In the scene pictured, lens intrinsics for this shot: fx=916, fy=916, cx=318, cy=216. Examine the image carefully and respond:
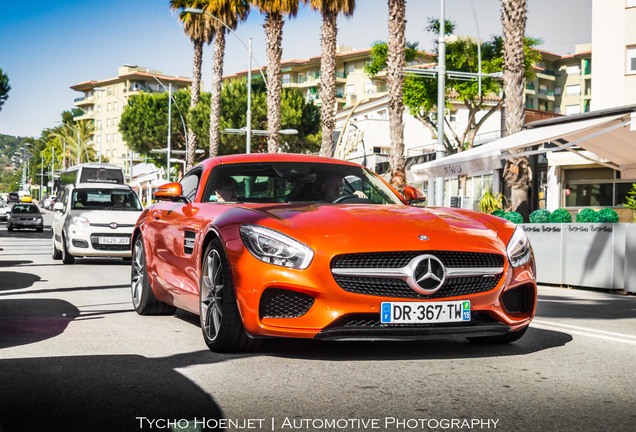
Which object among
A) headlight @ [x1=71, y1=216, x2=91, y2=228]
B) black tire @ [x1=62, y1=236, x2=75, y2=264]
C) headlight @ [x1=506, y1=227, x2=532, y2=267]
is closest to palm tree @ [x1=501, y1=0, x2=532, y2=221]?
headlight @ [x1=71, y1=216, x2=91, y2=228]

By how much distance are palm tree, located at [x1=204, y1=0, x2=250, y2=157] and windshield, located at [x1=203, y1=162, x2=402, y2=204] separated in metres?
34.8

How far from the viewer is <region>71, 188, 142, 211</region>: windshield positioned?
19.3 metres

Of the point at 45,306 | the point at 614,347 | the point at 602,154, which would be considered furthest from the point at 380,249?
the point at 602,154

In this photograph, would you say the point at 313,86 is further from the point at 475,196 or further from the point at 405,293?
the point at 405,293

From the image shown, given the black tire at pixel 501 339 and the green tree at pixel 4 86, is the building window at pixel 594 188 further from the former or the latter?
the green tree at pixel 4 86

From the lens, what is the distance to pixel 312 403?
4.68 metres

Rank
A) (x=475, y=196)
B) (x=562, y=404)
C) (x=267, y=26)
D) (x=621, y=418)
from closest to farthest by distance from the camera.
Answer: (x=621, y=418) → (x=562, y=404) → (x=267, y=26) → (x=475, y=196)

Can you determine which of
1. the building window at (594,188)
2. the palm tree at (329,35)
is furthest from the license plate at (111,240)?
the building window at (594,188)

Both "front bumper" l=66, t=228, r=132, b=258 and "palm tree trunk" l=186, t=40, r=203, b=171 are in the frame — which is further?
"palm tree trunk" l=186, t=40, r=203, b=171

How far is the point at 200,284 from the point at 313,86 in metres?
104

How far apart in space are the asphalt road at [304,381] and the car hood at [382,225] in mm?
812

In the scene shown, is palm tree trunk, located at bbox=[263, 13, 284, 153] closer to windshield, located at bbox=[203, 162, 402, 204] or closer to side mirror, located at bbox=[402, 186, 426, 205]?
windshield, located at bbox=[203, 162, 402, 204]

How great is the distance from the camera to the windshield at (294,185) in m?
7.40

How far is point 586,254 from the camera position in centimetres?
1514
